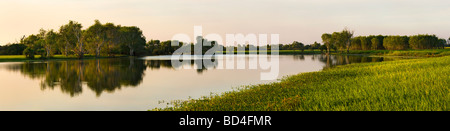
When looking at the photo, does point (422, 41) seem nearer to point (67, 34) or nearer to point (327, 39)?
point (327, 39)

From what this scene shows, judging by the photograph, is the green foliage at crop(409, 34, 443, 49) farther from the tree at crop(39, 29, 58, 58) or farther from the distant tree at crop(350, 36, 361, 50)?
the tree at crop(39, 29, 58, 58)

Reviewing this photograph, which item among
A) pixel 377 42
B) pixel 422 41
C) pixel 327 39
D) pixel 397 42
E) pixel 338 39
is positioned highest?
pixel 327 39

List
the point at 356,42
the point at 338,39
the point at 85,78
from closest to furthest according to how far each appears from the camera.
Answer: the point at 85,78, the point at 338,39, the point at 356,42

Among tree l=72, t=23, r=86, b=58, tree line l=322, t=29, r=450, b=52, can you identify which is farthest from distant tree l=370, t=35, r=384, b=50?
tree l=72, t=23, r=86, b=58

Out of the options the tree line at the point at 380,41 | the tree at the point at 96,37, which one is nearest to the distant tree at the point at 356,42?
the tree line at the point at 380,41

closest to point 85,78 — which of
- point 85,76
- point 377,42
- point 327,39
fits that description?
point 85,76

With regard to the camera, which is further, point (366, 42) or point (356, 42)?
point (356, 42)

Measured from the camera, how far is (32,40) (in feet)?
270

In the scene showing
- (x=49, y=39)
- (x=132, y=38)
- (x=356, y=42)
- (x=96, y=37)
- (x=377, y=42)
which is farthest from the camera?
(x=356, y=42)

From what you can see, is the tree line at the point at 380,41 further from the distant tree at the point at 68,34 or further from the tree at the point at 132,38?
the distant tree at the point at 68,34
